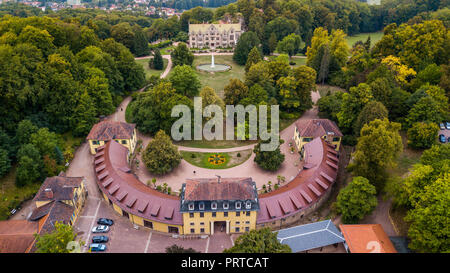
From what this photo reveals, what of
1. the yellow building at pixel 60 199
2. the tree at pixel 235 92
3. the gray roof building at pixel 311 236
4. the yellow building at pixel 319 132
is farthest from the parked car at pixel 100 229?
the tree at pixel 235 92

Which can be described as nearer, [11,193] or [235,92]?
[11,193]

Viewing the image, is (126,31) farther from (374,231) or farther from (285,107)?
(374,231)

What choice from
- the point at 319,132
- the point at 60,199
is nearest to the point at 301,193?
the point at 319,132

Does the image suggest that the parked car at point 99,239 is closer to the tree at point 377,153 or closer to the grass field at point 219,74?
the tree at point 377,153

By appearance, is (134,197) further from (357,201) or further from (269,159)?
(357,201)

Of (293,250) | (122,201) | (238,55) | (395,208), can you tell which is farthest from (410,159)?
(238,55)

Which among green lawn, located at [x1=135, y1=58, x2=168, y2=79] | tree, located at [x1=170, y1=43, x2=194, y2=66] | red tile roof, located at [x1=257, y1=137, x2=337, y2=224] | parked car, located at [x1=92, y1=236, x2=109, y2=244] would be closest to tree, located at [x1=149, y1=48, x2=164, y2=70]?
green lawn, located at [x1=135, y1=58, x2=168, y2=79]

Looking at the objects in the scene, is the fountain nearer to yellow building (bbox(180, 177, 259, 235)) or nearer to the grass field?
the grass field
